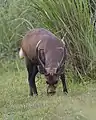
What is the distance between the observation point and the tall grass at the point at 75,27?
8.34 metres

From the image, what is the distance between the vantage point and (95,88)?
7625mm

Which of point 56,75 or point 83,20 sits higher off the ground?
point 83,20

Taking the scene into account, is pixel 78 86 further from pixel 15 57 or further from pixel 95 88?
pixel 15 57

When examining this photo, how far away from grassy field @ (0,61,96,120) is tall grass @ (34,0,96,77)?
547mm

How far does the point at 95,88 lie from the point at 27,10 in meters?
2.36

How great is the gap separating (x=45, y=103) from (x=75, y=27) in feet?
7.17

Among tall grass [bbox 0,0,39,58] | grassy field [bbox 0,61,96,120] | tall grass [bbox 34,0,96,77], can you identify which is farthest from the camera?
tall grass [bbox 0,0,39,58]

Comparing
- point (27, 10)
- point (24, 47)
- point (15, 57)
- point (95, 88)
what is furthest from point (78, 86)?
point (15, 57)

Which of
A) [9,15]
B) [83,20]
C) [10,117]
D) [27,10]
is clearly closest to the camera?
[10,117]

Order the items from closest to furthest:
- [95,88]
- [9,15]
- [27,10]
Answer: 1. [95,88]
2. [27,10]
3. [9,15]

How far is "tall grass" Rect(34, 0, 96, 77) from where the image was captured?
8.34 metres

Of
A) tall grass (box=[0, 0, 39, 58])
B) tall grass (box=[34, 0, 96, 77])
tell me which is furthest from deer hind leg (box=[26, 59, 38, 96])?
tall grass (box=[0, 0, 39, 58])

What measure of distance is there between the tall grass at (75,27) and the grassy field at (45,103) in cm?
55

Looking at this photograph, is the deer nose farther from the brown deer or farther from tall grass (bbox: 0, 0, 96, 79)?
tall grass (bbox: 0, 0, 96, 79)
